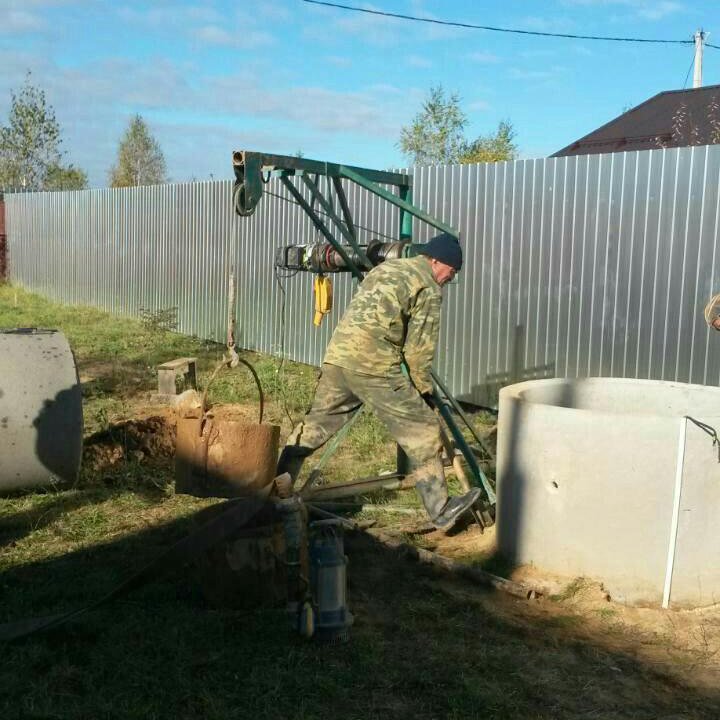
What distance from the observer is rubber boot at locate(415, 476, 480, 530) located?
5.21 metres

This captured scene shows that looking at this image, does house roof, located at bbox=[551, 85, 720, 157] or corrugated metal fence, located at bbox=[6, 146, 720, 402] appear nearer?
corrugated metal fence, located at bbox=[6, 146, 720, 402]

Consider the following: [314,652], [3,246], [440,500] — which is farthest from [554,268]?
[3,246]

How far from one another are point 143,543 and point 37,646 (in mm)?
1550

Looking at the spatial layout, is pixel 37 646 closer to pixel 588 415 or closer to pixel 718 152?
pixel 588 415

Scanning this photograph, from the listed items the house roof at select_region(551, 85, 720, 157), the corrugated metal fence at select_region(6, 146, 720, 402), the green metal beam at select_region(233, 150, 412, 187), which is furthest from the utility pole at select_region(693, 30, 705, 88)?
the green metal beam at select_region(233, 150, 412, 187)

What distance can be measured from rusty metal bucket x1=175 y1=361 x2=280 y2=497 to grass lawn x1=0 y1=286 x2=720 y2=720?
0.51 meters

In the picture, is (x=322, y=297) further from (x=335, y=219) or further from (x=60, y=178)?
(x=60, y=178)

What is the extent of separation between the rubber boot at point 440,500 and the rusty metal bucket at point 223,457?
0.93m

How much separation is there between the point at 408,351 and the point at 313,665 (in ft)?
6.57

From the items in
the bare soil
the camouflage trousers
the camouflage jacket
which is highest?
the camouflage jacket

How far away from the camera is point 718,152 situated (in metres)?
7.45

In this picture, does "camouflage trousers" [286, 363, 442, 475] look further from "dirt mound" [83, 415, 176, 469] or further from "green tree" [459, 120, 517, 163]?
"green tree" [459, 120, 517, 163]

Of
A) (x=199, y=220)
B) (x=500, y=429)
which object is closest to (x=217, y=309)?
(x=199, y=220)

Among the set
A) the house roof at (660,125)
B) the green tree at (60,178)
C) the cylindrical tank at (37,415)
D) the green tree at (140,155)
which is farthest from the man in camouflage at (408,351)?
the green tree at (140,155)
